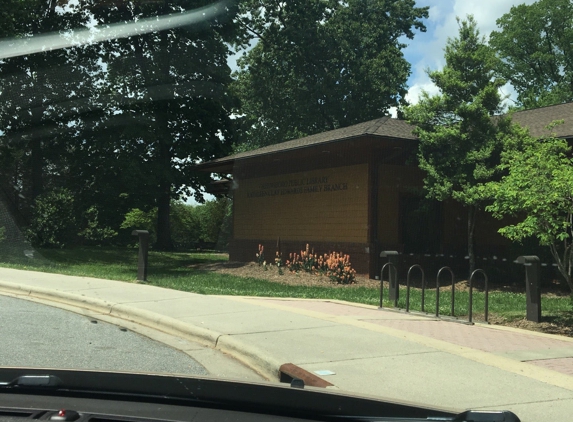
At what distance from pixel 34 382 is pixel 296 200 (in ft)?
63.3

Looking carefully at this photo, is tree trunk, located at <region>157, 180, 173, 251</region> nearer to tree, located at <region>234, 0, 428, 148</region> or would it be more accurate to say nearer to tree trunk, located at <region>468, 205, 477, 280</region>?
tree, located at <region>234, 0, 428, 148</region>

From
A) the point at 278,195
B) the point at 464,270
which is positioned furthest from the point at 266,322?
the point at 278,195

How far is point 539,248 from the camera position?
16.8 meters

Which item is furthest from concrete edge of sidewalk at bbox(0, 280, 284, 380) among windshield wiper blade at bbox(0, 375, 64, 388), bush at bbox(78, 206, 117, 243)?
bush at bbox(78, 206, 117, 243)

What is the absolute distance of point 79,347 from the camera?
794cm

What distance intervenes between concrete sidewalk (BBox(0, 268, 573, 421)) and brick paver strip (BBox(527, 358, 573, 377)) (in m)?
0.01

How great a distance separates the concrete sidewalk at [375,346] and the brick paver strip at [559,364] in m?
0.01

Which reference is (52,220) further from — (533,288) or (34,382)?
(34,382)

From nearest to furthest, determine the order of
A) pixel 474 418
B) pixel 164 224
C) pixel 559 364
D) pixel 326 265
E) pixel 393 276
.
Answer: pixel 474 418 → pixel 559 364 → pixel 393 276 → pixel 326 265 → pixel 164 224

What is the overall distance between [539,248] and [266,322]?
398 inches

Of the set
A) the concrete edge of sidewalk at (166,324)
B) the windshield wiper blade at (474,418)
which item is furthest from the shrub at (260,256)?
the windshield wiper blade at (474,418)

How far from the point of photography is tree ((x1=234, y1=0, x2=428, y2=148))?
42.3 m

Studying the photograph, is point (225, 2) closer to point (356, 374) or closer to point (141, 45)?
point (141, 45)

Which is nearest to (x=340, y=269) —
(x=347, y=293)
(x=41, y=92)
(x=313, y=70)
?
(x=347, y=293)
